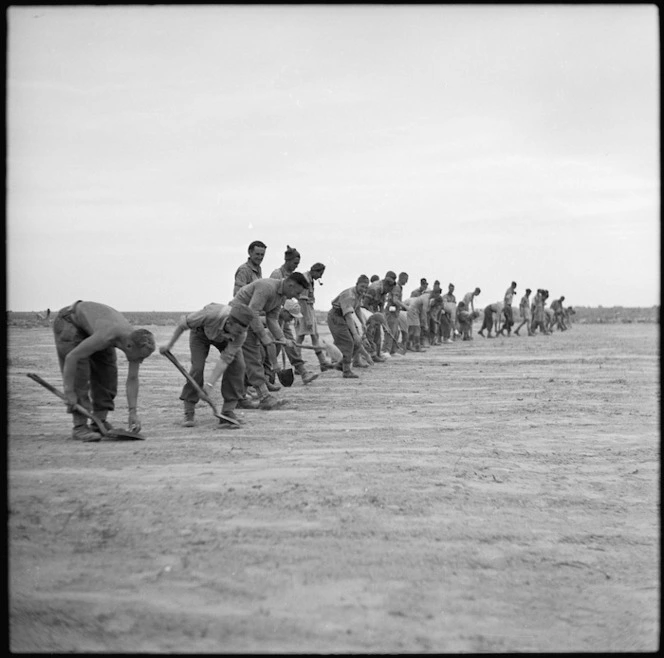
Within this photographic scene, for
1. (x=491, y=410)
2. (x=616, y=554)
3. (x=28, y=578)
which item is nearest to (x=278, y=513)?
(x=28, y=578)

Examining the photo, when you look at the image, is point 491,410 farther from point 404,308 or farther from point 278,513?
point 404,308

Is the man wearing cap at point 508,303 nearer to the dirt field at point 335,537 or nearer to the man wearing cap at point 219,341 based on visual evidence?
the dirt field at point 335,537

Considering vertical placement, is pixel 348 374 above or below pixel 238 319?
below

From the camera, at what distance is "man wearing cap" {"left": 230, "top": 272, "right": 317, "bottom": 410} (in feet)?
30.5

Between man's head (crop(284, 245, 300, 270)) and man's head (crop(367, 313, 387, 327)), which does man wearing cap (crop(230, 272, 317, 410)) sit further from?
man's head (crop(367, 313, 387, 327))

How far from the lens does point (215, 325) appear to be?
8.52 m

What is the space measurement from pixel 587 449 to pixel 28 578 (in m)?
5.39

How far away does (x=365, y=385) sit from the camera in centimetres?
1298

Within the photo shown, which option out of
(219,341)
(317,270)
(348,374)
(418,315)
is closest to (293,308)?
(317,270)

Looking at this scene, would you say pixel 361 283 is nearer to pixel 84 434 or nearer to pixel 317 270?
pixel 317 270

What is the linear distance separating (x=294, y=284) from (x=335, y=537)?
488cm

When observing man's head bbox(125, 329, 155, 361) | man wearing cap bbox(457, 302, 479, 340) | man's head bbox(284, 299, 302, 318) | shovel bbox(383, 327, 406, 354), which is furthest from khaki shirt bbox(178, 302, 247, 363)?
man wearing cap bbox(457, 302, 479, 340)

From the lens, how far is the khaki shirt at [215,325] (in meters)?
8.52

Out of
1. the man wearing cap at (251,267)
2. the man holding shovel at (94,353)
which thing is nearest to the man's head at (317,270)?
the man wearing cap at (251,267)
